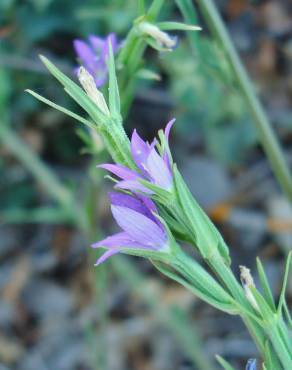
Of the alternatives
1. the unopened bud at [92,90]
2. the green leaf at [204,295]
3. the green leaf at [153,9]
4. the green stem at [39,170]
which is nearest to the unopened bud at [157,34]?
the green leaf at [153,9]

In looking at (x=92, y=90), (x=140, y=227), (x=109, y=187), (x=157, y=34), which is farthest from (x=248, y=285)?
(x=109, y=187)

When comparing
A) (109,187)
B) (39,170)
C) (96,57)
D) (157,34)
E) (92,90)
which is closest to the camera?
(92,90)

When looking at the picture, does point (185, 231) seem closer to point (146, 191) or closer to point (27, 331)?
point (146, 191)

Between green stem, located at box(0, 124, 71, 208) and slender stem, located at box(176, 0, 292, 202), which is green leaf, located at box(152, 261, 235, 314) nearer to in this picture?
slender stem, located at box(176, 0, 292, 202)

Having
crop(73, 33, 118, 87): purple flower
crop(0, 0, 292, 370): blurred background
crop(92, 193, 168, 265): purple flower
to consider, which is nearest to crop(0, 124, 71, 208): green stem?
crop(0, 0, 292, 370): blurred background

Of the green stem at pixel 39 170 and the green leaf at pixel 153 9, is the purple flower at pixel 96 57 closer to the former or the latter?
the green leaf at pixel 153 9

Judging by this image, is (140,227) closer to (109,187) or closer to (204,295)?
(204,295)

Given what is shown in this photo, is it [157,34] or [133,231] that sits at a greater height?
[157,34]
